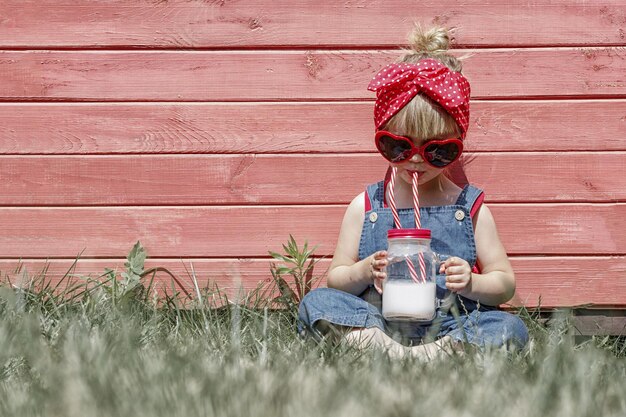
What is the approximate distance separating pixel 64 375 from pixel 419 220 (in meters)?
1.51

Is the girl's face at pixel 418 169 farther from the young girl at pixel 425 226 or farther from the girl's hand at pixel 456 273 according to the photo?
the girl's hand at pixel 456 273

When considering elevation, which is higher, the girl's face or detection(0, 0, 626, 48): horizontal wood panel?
detection(0, 0, 626, 48): horizontal wood panel

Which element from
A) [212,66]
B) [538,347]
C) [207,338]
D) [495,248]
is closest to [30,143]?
[212,66]

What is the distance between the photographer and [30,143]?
3.33 m

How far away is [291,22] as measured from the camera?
10.8ft

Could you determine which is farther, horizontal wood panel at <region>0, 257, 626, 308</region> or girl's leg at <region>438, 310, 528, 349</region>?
horizontal wood panel at <region>0, 257, 626, 308</region>

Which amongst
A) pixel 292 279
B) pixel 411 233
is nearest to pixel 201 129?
pixel 292 279

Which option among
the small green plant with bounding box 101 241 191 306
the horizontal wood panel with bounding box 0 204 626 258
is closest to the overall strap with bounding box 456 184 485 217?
the horizontal wood panel with bounding box 0 204 626 258

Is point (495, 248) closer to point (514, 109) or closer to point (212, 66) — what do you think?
point (514, 109)

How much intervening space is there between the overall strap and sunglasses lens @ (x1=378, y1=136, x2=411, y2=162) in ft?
1.12

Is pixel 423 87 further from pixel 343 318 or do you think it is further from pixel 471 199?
pixel 343 318

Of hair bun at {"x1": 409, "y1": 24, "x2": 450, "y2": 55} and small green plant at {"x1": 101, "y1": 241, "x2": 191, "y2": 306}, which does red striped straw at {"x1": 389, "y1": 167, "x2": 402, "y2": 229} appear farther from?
small green plant at {"x1": 101, "y1": 241, "x2": 191, "y2": 306}

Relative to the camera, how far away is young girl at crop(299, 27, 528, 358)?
2854 millimetres

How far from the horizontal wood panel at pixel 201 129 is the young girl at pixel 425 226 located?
0.94 feet
